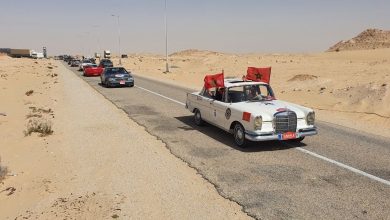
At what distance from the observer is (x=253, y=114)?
937 cm

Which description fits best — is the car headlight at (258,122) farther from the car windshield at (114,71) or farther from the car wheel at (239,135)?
the car windshield at (114,71)

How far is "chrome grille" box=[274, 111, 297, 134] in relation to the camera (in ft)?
31.0

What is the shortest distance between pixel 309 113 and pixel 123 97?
42.9ft

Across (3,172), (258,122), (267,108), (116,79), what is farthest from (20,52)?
(258,122)

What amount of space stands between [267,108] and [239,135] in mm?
964

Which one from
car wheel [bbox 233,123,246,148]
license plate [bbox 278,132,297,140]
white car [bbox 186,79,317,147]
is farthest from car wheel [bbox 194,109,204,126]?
license plate [bbox 278,132,297,140]

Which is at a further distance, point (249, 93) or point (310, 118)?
point (249, 93)

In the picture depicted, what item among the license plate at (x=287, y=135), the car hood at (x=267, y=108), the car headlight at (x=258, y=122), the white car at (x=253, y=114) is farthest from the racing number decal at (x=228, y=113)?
the license plate at (x=287, y=135)

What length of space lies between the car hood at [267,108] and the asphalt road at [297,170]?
2.91ft

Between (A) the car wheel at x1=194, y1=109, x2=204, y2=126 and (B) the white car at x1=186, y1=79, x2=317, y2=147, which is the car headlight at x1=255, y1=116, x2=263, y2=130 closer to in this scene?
(B) the white car at x1=186, y1=79, x2=317, y2=147

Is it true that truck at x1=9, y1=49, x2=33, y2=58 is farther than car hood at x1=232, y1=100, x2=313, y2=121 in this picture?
Yes

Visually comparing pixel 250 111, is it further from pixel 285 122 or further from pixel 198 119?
pixel 198 119

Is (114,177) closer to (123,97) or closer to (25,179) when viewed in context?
(25,179)

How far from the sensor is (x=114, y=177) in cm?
781
